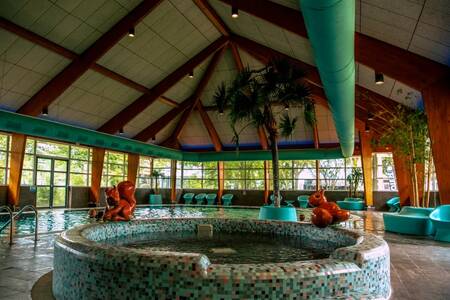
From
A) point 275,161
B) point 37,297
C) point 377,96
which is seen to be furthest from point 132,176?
point 37,297

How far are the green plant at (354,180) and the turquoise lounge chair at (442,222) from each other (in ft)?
35.0

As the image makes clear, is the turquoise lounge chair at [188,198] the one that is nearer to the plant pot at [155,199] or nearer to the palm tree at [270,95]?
the plant pot at [155,199]

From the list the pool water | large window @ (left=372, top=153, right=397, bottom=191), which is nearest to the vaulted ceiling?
large window @ (left=372, top=153, right=397, bottom=191)

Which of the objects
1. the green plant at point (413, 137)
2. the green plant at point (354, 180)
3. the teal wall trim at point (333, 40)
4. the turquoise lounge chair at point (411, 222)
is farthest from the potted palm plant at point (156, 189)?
the teal wall trim at point (333, 40)

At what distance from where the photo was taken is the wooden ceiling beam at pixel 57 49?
8.61 m

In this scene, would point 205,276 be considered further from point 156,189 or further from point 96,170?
point 156,189

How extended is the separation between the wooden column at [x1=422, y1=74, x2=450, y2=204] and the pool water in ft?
11.5

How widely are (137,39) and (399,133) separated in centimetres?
811

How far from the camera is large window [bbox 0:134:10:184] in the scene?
1318cm

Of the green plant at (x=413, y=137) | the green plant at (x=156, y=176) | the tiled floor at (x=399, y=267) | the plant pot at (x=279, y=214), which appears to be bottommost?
the tiled floor at (x=399, y=267)

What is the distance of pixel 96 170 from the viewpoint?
632 inches

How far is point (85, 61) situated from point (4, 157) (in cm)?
595

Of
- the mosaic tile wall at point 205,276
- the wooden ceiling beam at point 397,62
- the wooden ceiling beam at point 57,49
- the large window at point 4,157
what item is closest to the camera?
the mosaic tile wall at point 205,276

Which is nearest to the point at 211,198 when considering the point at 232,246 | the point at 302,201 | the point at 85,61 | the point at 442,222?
the point at 302,201
